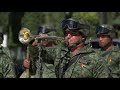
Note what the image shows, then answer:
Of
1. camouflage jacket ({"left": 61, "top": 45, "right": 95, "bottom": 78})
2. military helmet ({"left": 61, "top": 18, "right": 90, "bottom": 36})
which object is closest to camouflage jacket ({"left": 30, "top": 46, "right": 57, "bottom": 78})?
camouflage jacket ({"left": 61, "top": 45, "right": 95, "bottom": 78})

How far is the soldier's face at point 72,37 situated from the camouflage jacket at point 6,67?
0.68 metres

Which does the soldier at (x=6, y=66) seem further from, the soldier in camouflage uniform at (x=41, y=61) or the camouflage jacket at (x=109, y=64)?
the camouflage jacket at (x=109, y=64)

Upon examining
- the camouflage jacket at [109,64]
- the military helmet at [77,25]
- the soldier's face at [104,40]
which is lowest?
the camouflage jacket at [109,64]

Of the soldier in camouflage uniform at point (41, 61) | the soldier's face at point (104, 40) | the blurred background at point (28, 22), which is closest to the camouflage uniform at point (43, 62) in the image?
the soldier in camouflage uniform at point (41, 61)

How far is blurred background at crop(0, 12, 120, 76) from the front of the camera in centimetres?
1255

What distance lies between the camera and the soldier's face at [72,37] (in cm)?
532

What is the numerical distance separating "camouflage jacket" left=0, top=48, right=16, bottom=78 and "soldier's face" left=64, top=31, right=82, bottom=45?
676 millimetres

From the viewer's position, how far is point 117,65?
6.91m

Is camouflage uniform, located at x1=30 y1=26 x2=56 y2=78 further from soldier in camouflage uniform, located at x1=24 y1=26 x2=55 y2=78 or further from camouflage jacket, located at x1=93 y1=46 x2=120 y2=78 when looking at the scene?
camouflage jacket, located at x1=93 y1=46 x2=120 y2=78

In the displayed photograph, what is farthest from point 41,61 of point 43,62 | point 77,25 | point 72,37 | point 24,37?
point 77,25
